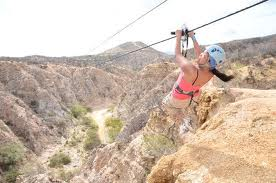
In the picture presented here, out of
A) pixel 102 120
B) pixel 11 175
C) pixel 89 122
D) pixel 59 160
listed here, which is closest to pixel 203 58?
pixel 11 175

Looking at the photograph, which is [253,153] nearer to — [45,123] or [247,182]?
[247,182]

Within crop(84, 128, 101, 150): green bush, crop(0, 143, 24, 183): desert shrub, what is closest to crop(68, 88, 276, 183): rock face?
crop(0, 143, 24, 183): desert shrub

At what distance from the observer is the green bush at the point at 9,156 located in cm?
4047

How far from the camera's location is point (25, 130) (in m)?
47.7

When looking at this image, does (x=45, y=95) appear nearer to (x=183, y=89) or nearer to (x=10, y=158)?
(x=10, y=158)

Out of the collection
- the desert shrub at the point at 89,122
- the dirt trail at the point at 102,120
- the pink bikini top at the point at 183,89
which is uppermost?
the pink bikini top at the point at 183,89

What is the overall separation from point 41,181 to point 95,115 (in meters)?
47.1

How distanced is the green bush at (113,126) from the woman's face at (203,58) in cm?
Answer: 4042

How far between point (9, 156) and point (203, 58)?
37.2 m

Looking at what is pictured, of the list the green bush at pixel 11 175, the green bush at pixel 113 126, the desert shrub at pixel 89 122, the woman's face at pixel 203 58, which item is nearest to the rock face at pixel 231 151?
the woman's face at pixel 203 58

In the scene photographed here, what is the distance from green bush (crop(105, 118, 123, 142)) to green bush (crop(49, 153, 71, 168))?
601cm

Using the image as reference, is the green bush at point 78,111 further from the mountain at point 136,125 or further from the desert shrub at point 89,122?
the desert shrub at point 89,122

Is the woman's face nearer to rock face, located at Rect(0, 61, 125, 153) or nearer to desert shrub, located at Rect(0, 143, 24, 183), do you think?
desert shrub, located at Rect(0, 143, 24, 183)

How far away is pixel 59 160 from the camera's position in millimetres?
41875
